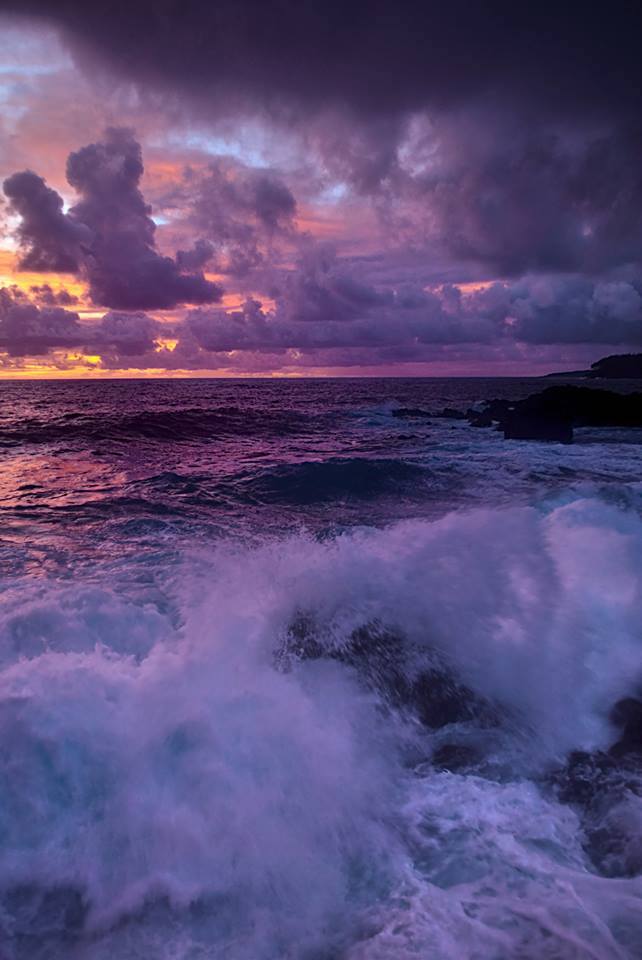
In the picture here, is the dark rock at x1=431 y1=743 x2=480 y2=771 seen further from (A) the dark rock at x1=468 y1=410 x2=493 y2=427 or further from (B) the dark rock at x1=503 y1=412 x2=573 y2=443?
(A) the dark rock at x1=468 y1=410 x2=493 y2=427

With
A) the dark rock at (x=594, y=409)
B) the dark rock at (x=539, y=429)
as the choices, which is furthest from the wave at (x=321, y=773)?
the dark rock at (x=594, y=409)

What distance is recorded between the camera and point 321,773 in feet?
10.9

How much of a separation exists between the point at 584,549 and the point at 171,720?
18.3 feet

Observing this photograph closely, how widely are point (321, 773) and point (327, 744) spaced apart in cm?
26

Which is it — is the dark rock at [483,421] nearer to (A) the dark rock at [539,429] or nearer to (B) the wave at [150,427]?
(A) the dark rock at [539,429]

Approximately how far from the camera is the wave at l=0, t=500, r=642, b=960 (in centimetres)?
243

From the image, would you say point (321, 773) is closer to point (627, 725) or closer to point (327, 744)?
point (327, 744)

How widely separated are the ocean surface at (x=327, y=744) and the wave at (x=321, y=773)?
0.01 meters

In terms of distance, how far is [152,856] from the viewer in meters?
2.74

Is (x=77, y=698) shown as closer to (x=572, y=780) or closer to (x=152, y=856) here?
(x=152, y=856)

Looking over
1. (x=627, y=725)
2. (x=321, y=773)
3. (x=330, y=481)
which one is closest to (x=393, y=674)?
(x=321, y=773)

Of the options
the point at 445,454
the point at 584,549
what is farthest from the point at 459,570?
the point at 445,454

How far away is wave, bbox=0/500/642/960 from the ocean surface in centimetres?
1

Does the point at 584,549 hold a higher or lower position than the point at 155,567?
higher
